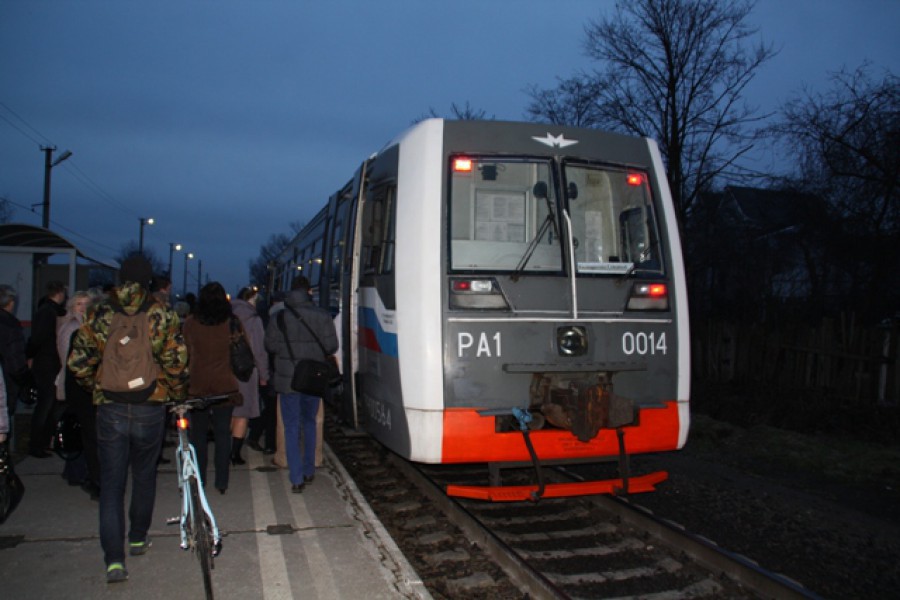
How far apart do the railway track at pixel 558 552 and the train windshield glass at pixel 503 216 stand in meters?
1.96

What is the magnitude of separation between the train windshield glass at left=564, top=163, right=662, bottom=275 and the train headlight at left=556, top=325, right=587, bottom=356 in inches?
25.8

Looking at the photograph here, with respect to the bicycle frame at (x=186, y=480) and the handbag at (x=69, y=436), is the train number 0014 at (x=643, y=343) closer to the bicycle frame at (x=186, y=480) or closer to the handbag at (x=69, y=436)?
the bicycle frame at (x=186, y=480)

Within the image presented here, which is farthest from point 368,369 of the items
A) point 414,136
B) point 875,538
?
point 875,538

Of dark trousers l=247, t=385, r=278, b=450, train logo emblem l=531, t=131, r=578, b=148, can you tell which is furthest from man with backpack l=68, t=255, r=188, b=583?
dark trousers l=247, t=385, r=278, b=450

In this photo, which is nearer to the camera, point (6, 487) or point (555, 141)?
point (6, 487)

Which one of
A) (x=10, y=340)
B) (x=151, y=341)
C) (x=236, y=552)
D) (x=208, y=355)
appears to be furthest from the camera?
(x=10, y=340)

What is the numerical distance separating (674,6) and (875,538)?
1411 cm

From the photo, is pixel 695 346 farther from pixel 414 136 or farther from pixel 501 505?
pixel 414 136

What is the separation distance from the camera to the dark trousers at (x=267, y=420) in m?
8.72

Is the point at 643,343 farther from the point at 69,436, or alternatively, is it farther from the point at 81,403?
the point at 69,436

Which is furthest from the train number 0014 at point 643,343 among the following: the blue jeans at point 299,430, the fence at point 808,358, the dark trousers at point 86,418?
the fence at point 808,358

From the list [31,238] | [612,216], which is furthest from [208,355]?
[31,238]

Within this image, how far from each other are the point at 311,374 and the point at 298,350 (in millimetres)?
308

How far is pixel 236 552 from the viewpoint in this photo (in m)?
5.18
